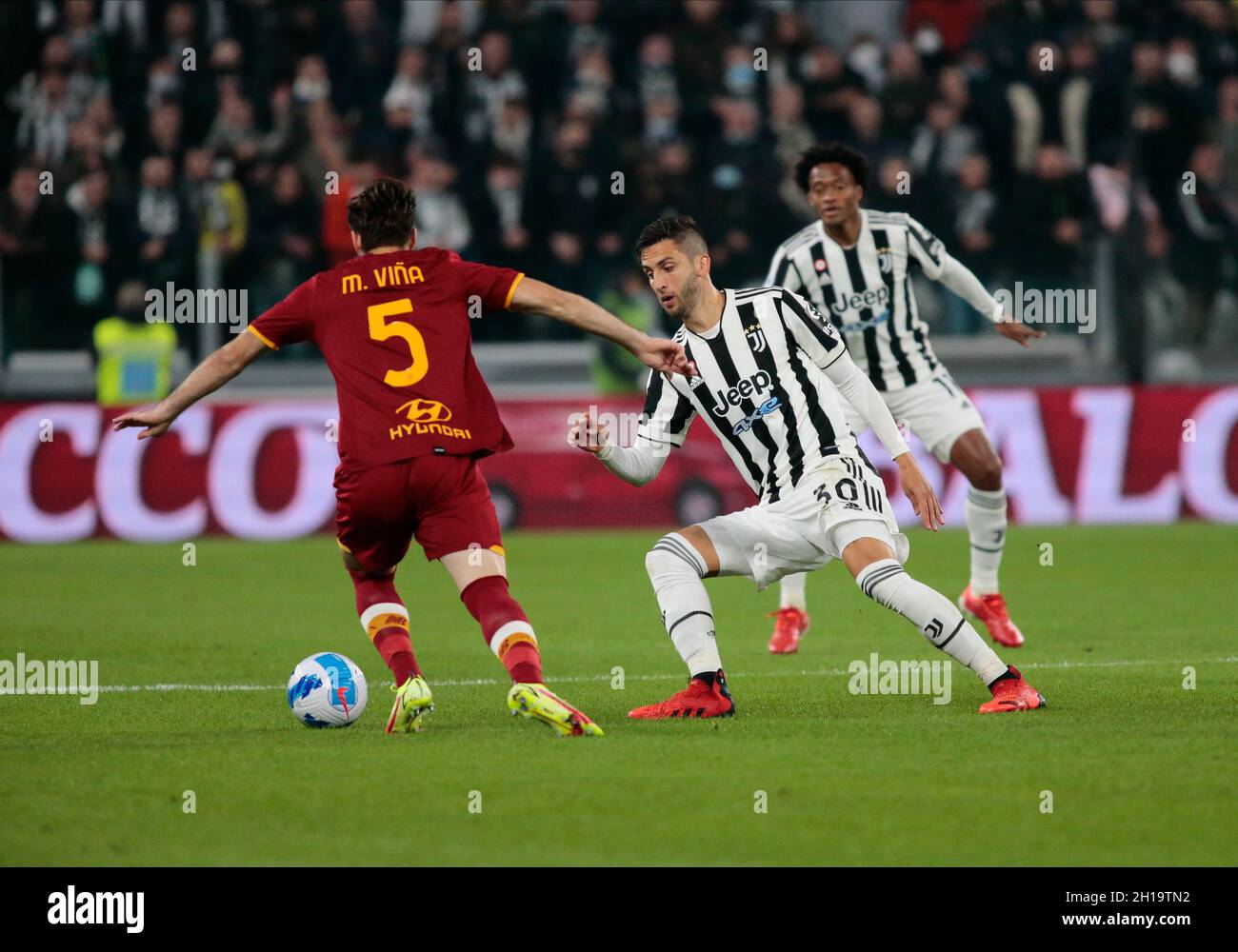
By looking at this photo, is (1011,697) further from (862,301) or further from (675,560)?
(862,301)

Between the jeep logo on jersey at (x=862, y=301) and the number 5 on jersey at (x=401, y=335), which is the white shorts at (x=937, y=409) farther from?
the number 5 on jersey at (x=401, y=335)

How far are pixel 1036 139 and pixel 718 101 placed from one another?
9.70ft

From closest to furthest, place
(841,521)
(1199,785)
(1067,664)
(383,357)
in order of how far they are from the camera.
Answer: (1199,785) → (383,357) → (841,521) → (1067,664)

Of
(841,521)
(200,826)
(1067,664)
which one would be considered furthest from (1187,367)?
(200,826)

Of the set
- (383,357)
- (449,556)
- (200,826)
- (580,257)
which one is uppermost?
(580,257)

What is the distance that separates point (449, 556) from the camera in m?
6.90

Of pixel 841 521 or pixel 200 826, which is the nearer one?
pixel 200 826

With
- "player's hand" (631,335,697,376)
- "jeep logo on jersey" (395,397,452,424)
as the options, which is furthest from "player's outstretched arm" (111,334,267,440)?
"player's hand" (631,335,697,376)

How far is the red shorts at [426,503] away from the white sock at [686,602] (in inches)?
27.8

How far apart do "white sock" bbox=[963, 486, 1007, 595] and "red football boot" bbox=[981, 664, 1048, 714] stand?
2.83 meters

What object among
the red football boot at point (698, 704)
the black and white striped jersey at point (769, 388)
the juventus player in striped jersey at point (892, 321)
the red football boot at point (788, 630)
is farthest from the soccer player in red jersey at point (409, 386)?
the juventus player in striped jersey at point (892, 321)

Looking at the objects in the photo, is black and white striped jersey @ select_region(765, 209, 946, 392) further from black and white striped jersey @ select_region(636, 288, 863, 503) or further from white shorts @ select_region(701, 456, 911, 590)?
white shorts @ select_region(701, 456, 911, 590)

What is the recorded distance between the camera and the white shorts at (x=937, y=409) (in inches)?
399

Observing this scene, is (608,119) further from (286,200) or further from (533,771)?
(533,771)
